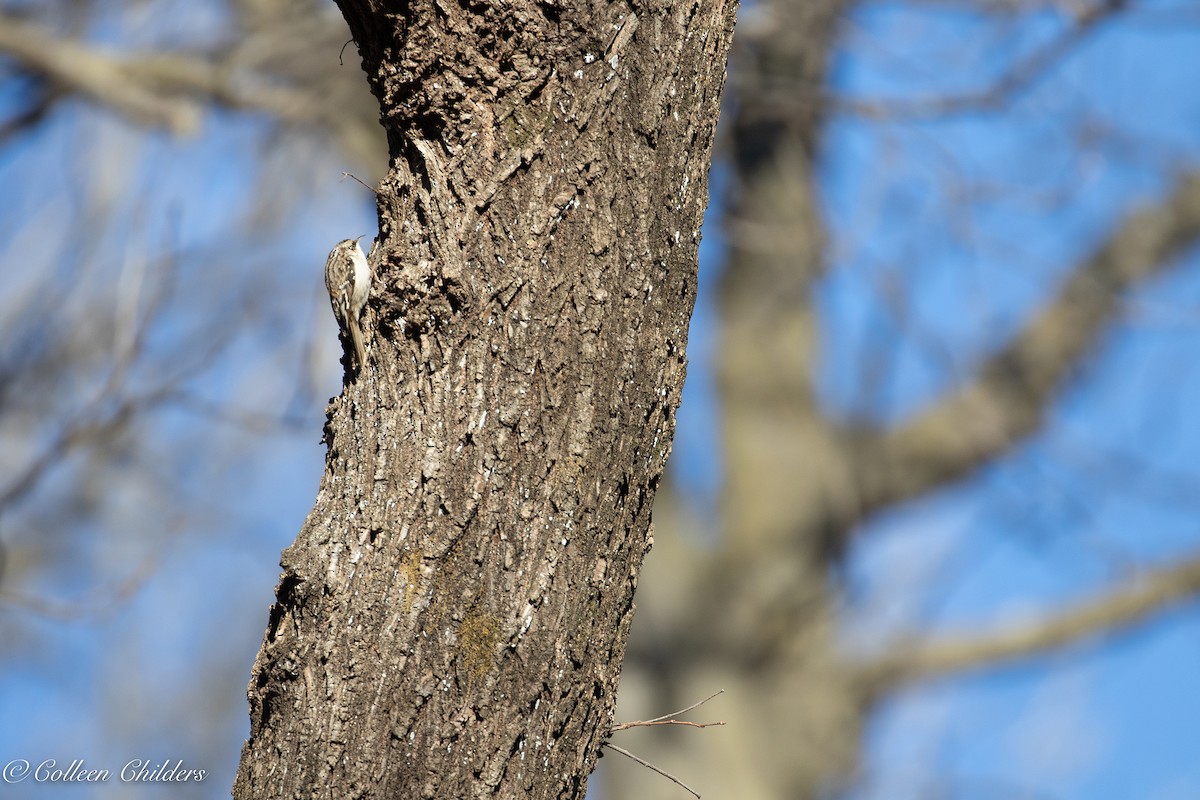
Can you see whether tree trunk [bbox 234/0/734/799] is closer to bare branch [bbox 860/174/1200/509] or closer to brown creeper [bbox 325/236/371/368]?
brown creeper [bbox 325/236/371/368]

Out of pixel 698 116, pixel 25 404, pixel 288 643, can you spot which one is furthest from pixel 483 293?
pixel 25 404

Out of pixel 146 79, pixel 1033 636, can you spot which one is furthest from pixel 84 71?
pixel 1033 636

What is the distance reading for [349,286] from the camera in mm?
1946

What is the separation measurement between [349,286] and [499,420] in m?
0.69

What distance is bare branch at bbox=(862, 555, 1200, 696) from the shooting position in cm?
601

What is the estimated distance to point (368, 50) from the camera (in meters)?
1.51

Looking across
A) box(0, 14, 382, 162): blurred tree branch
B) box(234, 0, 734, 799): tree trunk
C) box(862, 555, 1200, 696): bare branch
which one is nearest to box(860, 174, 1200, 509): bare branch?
box(862, 555, 1200, 696): bare branch

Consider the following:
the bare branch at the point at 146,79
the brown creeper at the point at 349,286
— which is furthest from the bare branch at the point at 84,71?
the brown creeper at the point at 349,286

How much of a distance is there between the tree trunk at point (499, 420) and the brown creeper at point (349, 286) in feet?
0.44

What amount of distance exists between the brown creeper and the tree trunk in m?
0.13

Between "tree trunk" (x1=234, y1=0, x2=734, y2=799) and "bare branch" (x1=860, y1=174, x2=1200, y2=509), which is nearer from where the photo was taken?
"tree trunk" (x1=234, y1=0, x2=734, y2=799)

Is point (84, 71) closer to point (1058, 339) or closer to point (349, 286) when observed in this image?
point (349, 286)

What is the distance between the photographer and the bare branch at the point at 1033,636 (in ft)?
19.7

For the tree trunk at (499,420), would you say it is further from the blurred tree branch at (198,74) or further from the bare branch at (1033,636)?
the bare branch at (1033,636)
